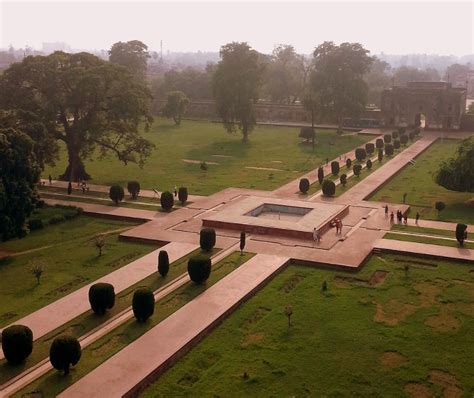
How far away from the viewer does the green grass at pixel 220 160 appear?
135ft

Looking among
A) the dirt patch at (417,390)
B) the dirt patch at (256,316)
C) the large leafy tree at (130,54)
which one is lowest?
the dirt patch at (417,390)

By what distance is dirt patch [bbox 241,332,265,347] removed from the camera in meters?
17.4

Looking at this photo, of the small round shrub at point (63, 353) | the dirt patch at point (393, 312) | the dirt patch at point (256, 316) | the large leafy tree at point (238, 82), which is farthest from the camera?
the large leafy tree at point (238, 82)

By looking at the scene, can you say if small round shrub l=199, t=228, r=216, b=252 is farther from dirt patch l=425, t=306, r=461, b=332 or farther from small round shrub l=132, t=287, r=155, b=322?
dirt patch l=425, t=306, r=461, b=332

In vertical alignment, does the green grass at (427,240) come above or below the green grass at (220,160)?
below

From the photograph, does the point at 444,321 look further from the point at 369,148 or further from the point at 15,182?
the point at 369,148

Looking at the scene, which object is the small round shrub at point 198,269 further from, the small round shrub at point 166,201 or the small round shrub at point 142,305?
the small round shrub at point 166,201

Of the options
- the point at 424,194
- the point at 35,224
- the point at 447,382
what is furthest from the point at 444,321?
the point at 35,224

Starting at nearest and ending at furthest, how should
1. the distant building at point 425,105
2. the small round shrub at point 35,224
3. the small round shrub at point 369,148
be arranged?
the small round shrub at point 35,224
the small round shrub at point 369,148
the distant building at point 425,105

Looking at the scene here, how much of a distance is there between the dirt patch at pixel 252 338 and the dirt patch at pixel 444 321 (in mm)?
5481

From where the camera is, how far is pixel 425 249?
25656mm

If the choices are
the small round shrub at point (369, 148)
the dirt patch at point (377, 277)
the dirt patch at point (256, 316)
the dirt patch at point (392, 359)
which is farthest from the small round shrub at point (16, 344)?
the small round shrub at point (369, 148)

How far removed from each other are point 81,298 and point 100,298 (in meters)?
1.82

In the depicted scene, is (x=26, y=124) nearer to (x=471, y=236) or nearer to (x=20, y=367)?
(x=20, y=367)
